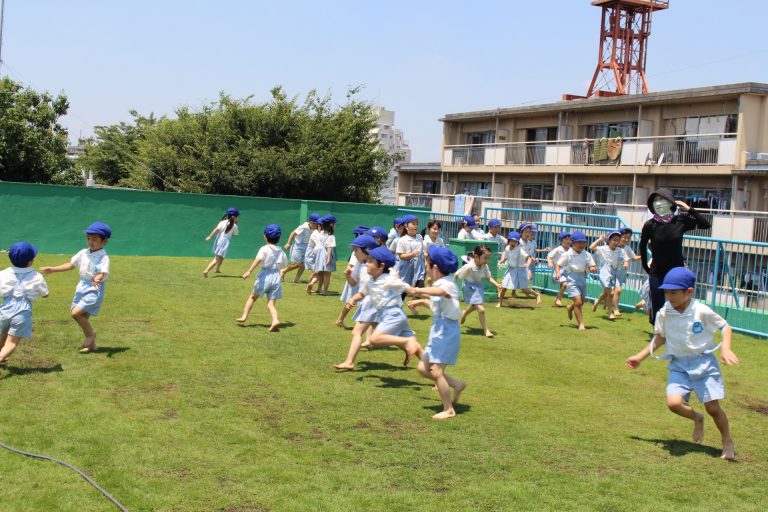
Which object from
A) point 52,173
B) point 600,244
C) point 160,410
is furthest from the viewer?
point 52,173

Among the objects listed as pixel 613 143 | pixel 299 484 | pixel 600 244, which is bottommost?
pixel 299 484

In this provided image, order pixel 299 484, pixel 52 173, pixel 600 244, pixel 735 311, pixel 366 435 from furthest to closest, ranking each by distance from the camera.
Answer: pixel 52 173
pixel 600 244
pixel 735 311
pixel 366 435
pixel 299 484

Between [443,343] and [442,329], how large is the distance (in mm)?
156

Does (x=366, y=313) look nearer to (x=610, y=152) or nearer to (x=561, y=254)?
(x=561, y=254)

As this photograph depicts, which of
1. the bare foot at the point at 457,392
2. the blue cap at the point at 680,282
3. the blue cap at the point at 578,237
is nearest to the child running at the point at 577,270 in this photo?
the blue cap at the point at 578,237

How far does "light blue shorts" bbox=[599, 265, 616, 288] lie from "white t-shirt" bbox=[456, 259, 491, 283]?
11.7ft

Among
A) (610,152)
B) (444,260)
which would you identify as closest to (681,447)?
(444,260)

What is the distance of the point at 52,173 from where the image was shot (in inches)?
1310

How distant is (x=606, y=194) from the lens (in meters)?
35.3

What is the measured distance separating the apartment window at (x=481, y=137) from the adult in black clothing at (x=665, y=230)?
3286 centimetres

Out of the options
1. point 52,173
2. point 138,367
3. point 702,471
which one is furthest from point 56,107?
point 702,471

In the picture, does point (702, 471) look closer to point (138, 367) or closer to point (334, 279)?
point (138, 367)

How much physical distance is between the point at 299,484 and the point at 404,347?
3.19 metres

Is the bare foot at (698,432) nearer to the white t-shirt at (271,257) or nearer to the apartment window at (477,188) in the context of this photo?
the white t-shirt at (271,257)
